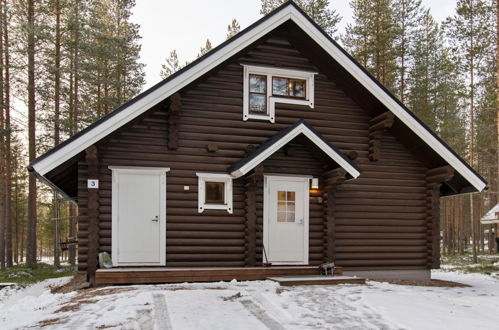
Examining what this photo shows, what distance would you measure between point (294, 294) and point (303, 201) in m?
3.96

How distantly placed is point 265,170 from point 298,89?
2.47 metres

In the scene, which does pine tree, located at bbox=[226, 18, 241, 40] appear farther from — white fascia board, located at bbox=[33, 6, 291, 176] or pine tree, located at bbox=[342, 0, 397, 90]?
white fascia board, located at bbox=[33, 6, 291, 176]

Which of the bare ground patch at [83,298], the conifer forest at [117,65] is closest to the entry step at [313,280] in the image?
the bare ground patch at [83,298]

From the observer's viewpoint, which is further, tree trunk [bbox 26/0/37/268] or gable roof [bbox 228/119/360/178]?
tree trunk [bbox 26/0/37/268]

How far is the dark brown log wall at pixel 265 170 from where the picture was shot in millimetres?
10352

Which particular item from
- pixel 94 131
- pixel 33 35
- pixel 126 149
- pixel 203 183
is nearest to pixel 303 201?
pixel 203 183

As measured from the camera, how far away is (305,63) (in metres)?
11.7

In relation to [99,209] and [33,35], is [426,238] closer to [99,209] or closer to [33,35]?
[99,209]

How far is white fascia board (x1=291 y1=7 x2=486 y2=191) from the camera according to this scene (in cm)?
1096

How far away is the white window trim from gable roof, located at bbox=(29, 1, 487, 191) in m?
2.18

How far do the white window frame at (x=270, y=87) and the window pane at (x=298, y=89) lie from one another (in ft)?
0.31

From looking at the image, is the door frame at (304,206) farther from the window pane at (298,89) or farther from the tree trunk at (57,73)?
the tree trunk at (57,73)

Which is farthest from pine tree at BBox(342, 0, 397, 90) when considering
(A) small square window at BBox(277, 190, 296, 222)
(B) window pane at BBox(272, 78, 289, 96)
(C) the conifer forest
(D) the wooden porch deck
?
(D) the wooden porch deck

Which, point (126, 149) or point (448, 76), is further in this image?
point (448, 76)
